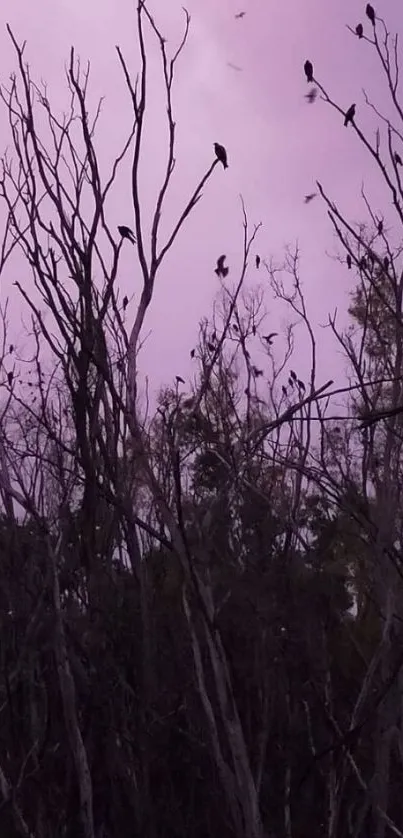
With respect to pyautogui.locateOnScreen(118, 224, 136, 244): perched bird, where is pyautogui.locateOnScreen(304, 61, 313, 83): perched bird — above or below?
above

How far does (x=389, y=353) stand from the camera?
3.99m

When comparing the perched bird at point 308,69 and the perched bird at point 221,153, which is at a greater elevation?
the perched bird at point 308,69

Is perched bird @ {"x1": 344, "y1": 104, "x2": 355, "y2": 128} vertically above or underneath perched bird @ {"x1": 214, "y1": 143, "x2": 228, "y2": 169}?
above

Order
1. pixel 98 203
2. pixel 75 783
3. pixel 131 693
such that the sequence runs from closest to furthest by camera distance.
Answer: pixel 98 203 < pixel 75 783 < pixel 131 693

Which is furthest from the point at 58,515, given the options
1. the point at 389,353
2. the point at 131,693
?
the point at 389,353

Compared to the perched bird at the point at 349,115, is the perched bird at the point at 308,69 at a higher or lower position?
higher

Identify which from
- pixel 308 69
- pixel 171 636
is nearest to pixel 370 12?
pixel 308 69

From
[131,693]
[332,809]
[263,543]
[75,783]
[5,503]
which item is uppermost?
[5,503]

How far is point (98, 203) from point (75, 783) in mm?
1931

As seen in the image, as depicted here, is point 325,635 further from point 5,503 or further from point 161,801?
point 5,503

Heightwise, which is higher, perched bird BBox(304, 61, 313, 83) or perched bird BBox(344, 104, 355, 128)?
perched bird BBox(304, 61, 313, 83)

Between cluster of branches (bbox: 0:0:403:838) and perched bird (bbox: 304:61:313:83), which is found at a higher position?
perched bird (bbox: 304:61:313:83)

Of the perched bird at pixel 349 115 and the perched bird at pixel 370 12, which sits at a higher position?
the perched bird at pixel 370 12

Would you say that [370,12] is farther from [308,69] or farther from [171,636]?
[171,636]
